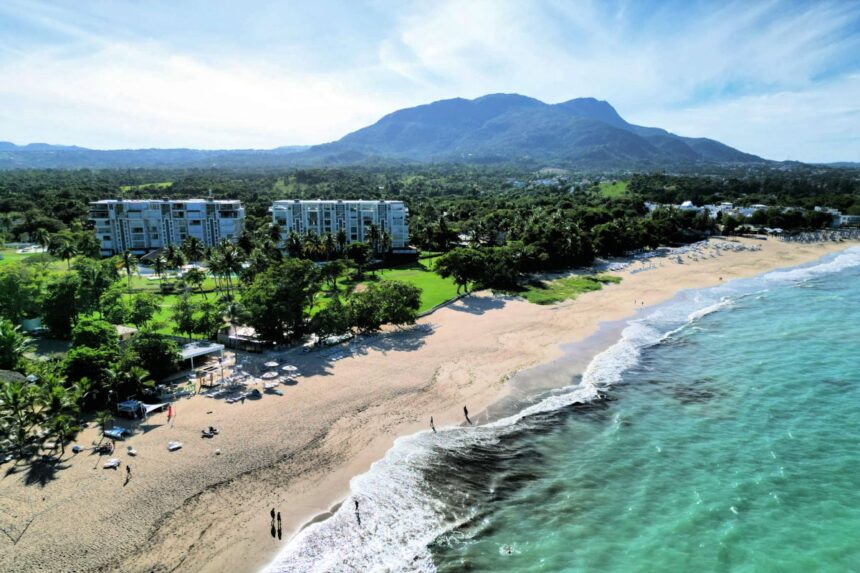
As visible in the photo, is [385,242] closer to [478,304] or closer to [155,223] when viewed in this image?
[478,304]

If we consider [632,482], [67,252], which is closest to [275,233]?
[67,252]

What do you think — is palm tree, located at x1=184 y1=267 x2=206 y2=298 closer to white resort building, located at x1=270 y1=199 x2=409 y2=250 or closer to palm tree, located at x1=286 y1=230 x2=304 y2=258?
palm tree, located at x1=286 y1=230 x2=304 y2=258

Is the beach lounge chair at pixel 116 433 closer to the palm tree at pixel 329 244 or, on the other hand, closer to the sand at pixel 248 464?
the sand at pixel 248 464

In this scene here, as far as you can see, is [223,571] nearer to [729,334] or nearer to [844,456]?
[844,456]

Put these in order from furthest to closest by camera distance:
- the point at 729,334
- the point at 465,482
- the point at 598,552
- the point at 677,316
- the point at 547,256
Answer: the point at 547,256 → the point at 677,316 → the point at 729,334 → the point at 465,482 → the point at 598,552

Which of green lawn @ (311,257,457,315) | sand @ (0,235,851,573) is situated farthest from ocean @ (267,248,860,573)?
green lawn @ (311,257,457,315)

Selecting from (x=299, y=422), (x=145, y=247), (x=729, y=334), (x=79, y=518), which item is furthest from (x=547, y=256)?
(x=145, y=247)

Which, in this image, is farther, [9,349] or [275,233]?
[275,233]
